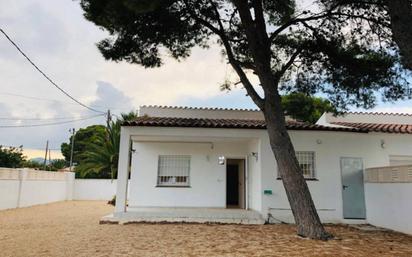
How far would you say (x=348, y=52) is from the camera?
11172mm

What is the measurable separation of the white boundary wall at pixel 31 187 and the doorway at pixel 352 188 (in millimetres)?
16807

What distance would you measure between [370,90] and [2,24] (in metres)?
14.4

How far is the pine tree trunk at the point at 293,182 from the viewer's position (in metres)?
9.16

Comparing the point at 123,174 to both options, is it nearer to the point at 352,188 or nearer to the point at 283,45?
the point at 283,45

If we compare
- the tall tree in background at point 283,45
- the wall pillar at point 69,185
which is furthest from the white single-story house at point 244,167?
the wall pillar at point 69,185

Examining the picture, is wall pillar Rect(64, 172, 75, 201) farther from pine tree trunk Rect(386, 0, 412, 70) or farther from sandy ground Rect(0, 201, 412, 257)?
pine tree trunk Rect(386, 0, 412, 70)

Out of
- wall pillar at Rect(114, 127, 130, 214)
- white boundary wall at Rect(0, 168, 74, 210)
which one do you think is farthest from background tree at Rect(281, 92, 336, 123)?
white boundary wall at Rect(0, 168, 74, 210)

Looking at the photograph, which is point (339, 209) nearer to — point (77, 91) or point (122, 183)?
point (122, 183)

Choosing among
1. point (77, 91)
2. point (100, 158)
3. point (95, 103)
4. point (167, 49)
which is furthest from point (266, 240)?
point (95, 103)

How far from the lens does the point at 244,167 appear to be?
Result: 641 inches

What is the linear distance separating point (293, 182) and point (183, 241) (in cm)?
360

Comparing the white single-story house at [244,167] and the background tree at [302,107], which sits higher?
the background tree at [302,107]

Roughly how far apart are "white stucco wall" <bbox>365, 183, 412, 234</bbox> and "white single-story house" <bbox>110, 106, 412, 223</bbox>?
0.51 m

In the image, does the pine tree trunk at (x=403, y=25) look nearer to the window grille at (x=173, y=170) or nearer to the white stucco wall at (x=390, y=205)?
the white stucco wall at (x=390, y=205)
